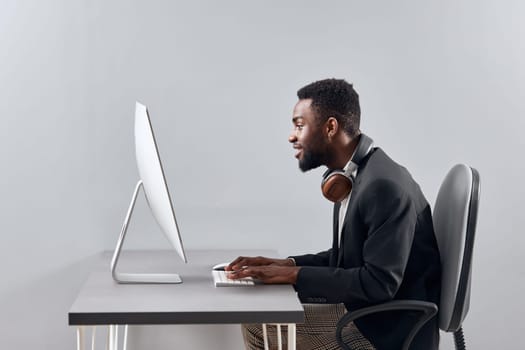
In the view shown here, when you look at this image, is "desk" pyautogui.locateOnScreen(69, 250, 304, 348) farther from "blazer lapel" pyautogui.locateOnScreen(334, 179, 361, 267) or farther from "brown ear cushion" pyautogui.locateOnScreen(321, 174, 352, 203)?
"brown ear cushion" pyautogui.locateOnScreen(321, 174, 352, 203)

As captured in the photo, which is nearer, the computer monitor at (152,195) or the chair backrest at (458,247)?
the computer monitor at (152,195)

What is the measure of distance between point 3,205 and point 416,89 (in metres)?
1.60

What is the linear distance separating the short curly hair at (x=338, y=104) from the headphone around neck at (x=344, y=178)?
6cm

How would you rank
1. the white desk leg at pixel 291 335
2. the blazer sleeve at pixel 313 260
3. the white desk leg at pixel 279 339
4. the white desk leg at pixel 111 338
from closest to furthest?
the white desk leg at pixel 291 335 < the white desk leg at pixel 279 339 < the blazer sleeve at pixel 313 260 < the white desk leg at pixel 111 338

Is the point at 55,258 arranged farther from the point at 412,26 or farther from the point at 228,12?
the point at 412,26

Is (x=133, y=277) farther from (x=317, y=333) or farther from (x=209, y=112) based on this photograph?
(x=209, y=112)

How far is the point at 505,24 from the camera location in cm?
314

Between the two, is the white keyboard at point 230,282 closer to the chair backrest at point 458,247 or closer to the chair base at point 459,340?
the chair backrest at point 458,247

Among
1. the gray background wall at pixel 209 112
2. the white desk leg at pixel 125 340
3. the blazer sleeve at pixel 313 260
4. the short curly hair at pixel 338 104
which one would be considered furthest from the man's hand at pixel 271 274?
the white desk leg at pixel 125 340

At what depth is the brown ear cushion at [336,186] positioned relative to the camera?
242cm

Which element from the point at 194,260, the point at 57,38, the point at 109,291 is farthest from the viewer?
the point at 57,38

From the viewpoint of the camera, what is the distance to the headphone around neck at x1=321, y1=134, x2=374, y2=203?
7.94ft

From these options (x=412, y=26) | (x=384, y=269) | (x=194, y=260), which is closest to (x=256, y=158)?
(x=194, y=260)

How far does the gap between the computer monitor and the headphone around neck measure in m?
0.49
